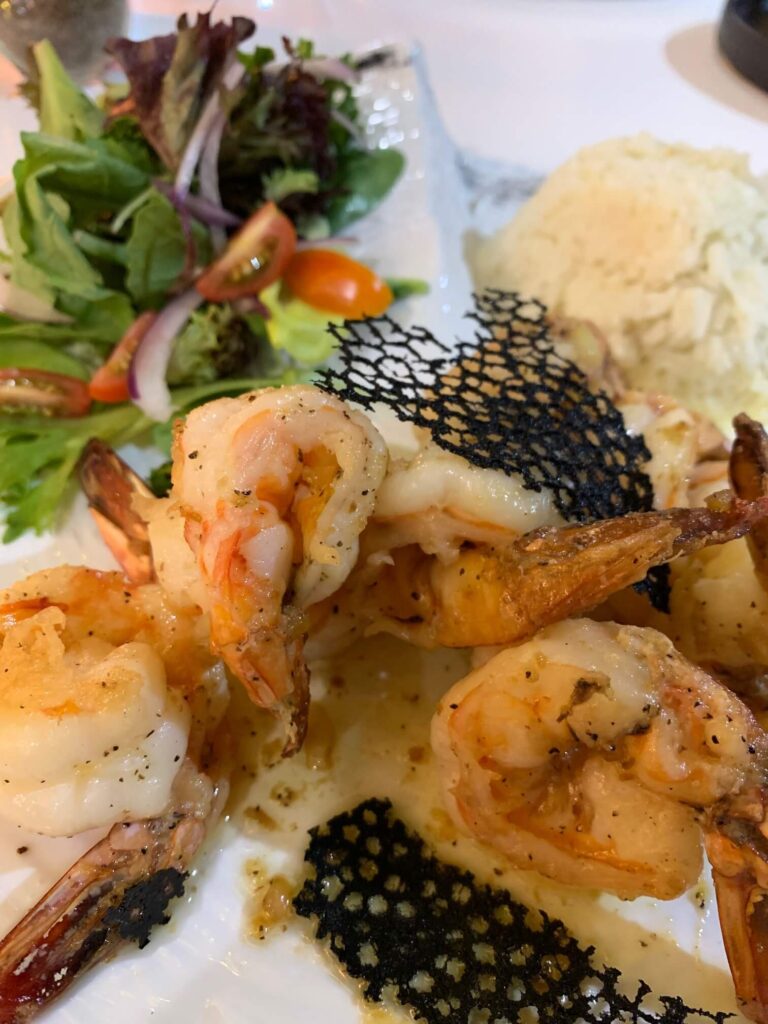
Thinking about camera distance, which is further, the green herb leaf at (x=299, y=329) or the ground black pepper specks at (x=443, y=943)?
the green herb leaf at (x=299, y=329)

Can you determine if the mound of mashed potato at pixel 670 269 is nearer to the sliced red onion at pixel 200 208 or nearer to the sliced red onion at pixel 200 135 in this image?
the sliced red onion at pixel 200 208

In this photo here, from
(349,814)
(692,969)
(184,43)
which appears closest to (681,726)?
(692,969)

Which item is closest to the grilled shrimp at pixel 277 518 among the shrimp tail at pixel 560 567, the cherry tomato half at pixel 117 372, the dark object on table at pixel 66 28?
the shrimp tail at pixel 560 567

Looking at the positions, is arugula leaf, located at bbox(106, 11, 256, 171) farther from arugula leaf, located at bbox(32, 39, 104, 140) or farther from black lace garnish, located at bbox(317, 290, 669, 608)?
black lace garnish, located at bbox(317, 290, 669, 608)

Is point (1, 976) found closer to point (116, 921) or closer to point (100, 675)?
point (116, 921)

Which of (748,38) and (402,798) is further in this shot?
(748,38)

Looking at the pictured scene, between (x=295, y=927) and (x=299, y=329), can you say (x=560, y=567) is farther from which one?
(x=299, y=329)

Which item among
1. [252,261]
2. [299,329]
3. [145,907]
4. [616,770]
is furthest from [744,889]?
[252,261]
